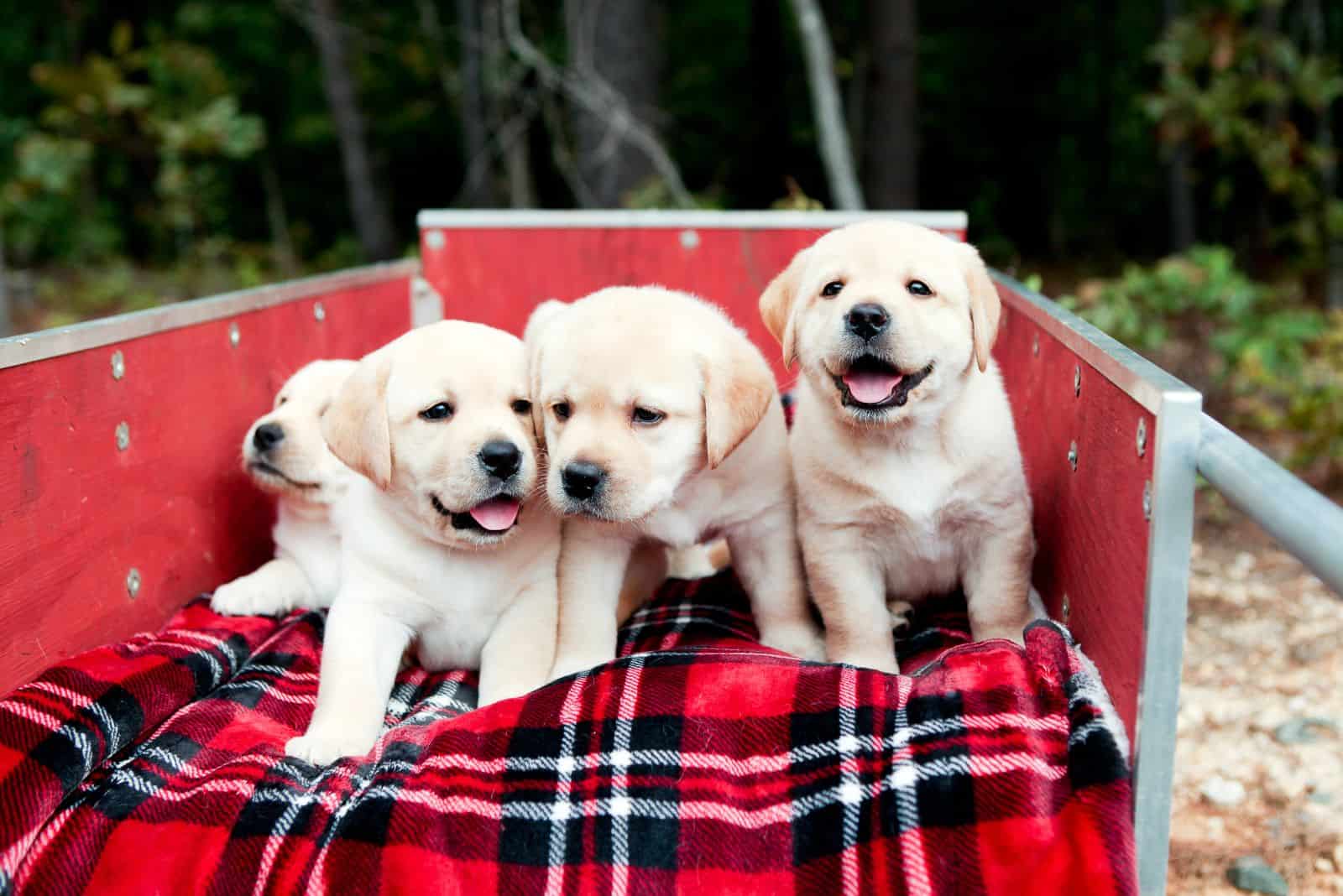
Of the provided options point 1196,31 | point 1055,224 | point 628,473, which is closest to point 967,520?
point 628,473

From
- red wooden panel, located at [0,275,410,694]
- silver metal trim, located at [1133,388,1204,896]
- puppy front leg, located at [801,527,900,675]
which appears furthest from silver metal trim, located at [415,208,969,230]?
silver metal trim, located at [1133,388,1204,896]

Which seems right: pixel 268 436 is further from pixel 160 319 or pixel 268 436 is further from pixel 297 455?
pixel 160 319

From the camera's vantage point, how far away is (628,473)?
2.25m

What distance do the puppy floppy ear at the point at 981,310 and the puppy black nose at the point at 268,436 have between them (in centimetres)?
163

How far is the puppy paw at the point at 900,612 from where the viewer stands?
107 inches

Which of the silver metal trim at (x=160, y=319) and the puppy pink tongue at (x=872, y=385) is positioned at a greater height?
the silver metal trim at (x=160, y=319)

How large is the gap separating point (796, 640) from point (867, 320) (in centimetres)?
80

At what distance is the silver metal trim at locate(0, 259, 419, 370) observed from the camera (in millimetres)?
2197

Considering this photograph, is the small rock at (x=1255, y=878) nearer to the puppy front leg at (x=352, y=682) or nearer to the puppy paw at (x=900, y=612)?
the puppy paw at (x=900, y=612)

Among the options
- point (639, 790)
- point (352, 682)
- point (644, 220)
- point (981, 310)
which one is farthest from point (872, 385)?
point (644, 220)

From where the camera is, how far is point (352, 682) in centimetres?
228

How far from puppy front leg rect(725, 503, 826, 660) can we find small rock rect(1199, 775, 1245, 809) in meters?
1.32

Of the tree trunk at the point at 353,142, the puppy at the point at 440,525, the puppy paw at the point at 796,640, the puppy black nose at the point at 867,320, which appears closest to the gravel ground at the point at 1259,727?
the puppy paw at the point at 796,640

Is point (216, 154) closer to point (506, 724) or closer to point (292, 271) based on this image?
point (292, 271)
